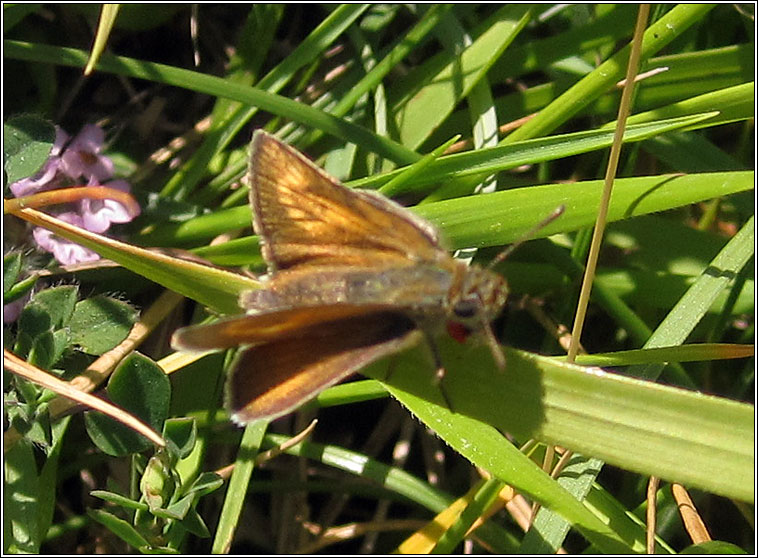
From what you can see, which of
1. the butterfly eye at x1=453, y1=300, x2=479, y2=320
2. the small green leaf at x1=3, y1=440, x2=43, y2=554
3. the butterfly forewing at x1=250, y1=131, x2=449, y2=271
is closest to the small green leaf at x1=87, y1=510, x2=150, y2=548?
the small green leaf at x1=3, y1=440, x2=43, y2=554

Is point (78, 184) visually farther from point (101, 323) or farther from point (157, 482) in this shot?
point (157, 482)

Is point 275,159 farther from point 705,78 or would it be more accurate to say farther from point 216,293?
point 705,78

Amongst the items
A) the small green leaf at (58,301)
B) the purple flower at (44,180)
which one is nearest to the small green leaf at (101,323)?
the small green leaf at (58,301)

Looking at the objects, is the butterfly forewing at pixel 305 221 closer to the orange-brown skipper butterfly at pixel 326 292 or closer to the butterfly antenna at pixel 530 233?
the orange-brown skipper butterfly at pixel 326 292

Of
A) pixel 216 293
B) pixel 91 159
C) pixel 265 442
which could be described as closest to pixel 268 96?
pixel 91 159

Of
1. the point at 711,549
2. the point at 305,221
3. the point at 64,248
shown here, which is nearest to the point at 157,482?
the point at 305,221
